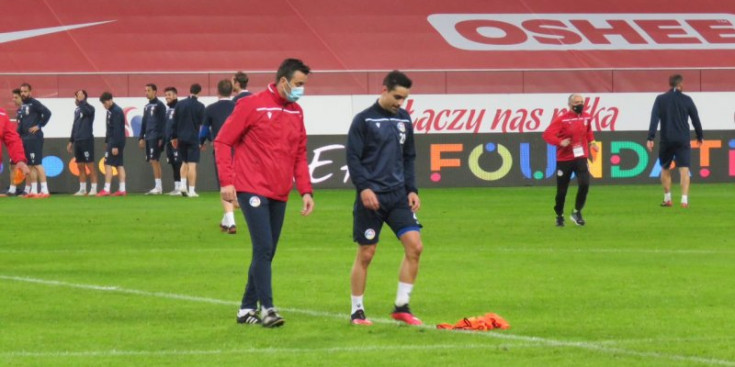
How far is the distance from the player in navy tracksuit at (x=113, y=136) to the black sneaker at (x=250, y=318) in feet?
64.5

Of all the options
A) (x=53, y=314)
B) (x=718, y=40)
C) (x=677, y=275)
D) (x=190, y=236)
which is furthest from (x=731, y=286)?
(x=718, y=40)

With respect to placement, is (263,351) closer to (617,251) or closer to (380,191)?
(380,191)

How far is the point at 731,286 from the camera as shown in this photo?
13773mm

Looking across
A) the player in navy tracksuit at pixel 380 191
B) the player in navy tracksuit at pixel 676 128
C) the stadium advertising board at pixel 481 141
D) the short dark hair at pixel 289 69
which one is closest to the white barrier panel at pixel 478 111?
the stadium advertising board at pixel 481 141

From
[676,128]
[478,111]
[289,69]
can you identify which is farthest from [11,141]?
[478,111]

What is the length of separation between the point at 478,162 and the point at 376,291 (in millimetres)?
19738

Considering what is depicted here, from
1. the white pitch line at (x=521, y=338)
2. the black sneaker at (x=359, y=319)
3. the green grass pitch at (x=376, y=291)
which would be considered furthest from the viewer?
the black sneaker at (x=359, y=319)

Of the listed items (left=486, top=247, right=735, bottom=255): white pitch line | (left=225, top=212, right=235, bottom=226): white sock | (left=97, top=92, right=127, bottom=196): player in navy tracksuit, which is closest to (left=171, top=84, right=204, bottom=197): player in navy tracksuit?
(left=97, top=92, right=127, bottom=196): player in navy tracksuit

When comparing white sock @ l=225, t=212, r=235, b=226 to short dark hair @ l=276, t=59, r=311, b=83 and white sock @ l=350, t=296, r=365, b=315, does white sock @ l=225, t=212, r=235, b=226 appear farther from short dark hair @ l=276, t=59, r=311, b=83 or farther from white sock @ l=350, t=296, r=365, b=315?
short dark hair @ l=276, t=59, r=311, b=83

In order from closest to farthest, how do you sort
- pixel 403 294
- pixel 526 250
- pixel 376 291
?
pixel 403 294, pixel 376 291, pixel 526 250

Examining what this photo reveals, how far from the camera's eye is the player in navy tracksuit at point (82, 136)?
30.7 meters

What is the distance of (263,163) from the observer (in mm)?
11203

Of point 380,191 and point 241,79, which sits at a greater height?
point 241,79

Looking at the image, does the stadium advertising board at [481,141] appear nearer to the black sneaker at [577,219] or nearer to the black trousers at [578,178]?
the black trousers at [578,178]
